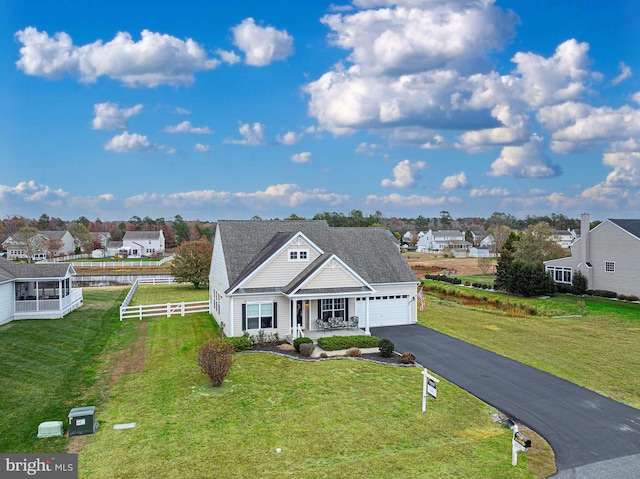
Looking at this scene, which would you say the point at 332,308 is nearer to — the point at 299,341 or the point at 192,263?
the point at 299,341

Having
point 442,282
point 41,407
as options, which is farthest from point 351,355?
point 442,282

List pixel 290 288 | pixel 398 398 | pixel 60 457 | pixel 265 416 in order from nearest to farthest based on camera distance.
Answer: pixel 60 457
pixel 265 416
pixel 398 398
pixel 290 288

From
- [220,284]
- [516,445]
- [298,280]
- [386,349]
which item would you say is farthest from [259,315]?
[516,445]

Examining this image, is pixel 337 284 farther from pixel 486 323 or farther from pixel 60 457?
pixel 60 457

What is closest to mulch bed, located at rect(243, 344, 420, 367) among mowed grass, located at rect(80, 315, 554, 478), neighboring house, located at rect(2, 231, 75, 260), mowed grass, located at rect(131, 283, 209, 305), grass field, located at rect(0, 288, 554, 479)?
grass field, located at rect(0, 288, 554, 479)

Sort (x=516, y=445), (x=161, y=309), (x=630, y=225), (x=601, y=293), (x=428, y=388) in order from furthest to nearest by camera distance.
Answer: (x=601, y=293) < (x=630, y=225) < (x=161, y=309) < (x=428, y=388) < (x=516, y=445)

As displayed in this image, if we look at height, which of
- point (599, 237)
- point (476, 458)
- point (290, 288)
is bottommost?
point (476, 458)
